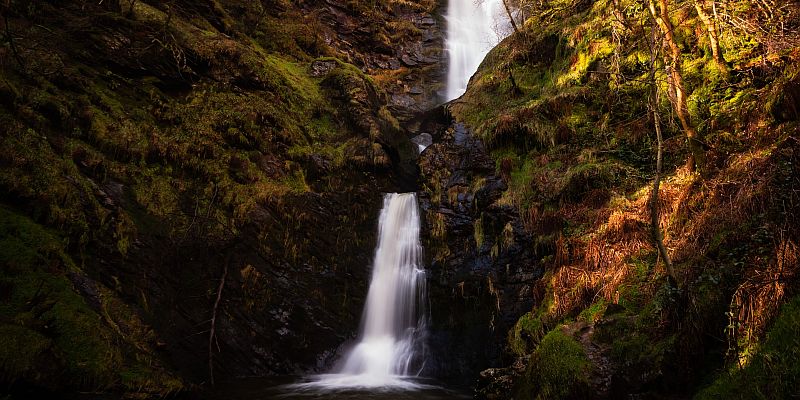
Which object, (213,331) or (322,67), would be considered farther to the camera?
(322,67)

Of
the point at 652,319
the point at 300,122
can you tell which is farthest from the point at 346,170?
the point at 652,319

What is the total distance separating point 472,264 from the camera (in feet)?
32.8

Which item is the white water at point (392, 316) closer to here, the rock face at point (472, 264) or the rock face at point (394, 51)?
the rock face at point (472, 264)

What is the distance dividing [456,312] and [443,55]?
19.2 m

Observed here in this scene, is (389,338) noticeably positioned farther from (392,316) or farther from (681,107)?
(681,107)

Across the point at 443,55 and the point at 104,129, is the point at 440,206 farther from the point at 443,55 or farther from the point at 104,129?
the point at 443,55

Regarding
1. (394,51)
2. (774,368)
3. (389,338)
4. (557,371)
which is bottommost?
(389,338)

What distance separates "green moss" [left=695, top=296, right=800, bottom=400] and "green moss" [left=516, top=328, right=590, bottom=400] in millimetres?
1678

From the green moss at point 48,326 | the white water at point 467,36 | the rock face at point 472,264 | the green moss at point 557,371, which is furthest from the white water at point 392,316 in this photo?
the white water at point 467,36

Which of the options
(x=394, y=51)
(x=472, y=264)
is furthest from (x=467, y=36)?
(x=472, y=264)

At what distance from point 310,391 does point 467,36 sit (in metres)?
25.5

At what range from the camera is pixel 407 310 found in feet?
34.0

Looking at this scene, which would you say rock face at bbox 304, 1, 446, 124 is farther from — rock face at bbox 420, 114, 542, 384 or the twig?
the twig

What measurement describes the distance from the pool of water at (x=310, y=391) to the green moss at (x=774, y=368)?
5.05 metres
